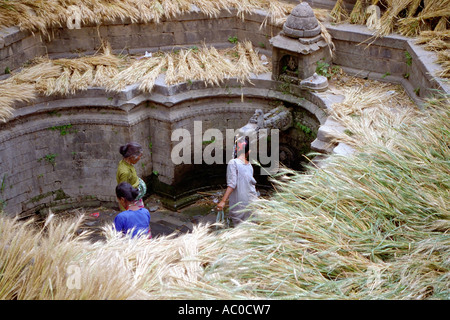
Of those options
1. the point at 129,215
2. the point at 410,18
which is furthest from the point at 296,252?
the point at 410,18

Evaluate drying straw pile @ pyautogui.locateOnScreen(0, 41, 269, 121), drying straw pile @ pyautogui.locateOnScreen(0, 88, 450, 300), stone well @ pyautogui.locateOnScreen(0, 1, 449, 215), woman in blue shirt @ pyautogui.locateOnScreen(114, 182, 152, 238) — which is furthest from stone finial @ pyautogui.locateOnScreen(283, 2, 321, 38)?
woman in blue shirt @ pyautogui.locateOnScreen(114, 182, 152, 238)

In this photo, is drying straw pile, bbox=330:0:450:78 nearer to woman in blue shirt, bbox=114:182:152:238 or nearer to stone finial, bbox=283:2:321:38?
stone finial, bbox=283:2:321:38

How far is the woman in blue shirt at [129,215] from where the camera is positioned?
15.8 feet

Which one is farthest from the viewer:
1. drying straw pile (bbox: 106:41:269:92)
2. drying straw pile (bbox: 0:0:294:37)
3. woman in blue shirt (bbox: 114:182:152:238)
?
drying straw pile (bbox: 0:0:294:37)

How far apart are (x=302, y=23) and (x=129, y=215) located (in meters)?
4.06

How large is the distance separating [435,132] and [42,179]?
5.46m

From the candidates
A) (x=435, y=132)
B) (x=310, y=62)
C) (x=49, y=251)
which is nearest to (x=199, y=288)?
(x=49, y=251)

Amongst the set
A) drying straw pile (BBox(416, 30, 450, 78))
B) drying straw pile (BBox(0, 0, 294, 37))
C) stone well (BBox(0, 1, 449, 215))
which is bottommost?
stone well (BBox(0, 1, 449, 215))

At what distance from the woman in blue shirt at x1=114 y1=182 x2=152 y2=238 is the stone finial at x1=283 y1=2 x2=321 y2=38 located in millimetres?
3795

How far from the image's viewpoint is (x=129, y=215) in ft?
15.8

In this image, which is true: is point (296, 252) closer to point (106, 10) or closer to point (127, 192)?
point (127, 192)

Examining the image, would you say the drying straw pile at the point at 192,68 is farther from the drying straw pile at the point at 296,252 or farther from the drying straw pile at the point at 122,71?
the drying straw pile at the point at 296,252

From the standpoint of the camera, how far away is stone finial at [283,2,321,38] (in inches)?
298

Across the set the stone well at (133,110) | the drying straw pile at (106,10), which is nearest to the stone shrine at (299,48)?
the stone well at (133,110)
